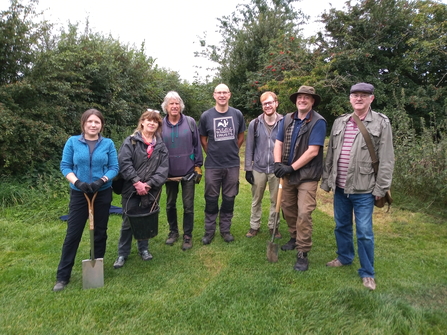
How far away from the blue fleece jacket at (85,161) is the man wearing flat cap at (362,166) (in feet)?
8.02

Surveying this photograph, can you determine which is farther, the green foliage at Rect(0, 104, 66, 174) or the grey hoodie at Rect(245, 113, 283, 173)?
the green foliage at Rect(0, 104, 66, 174)

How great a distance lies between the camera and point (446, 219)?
5.18 m

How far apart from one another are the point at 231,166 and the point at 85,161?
1.87 meters

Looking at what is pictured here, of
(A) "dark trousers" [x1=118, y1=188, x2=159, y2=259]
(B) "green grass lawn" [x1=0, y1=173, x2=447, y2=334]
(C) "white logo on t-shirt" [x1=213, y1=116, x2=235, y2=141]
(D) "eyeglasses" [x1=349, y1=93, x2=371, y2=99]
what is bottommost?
(B) "green grass lawn" [x1=0, y1=173, x2=447, y2=334]

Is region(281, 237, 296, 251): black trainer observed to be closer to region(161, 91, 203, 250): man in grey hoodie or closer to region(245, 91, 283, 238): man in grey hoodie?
region(245, 91, 283, 238): man in grey hoodie

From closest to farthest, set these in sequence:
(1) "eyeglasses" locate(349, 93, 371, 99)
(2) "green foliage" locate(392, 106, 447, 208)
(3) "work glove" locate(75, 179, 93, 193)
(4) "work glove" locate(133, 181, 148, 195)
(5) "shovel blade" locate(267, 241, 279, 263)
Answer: (3) "work glove" locate(75, 179, 93, 193)
(1) "eyeglasses" locate(349, 93, 371, 99)
(4) "work glove" locate(133, 181, 148, 195)
(5) "shovel blade" locate(267, 241, 279, 263)
(2) "green foliage" locate(392, 106, 447, 208)

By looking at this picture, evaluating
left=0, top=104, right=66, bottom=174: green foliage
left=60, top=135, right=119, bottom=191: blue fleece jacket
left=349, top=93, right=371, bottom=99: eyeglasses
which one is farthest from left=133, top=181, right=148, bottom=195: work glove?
left=0, top=104, right=66, bottom=174: green foliage

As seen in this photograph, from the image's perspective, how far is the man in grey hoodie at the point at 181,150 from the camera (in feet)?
13.0

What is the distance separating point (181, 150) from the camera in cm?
402

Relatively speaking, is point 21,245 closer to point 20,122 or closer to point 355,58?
point 20,122

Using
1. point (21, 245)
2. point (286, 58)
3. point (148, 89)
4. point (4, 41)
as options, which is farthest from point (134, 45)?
point (21, 245)

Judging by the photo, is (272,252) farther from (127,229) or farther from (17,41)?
(17,41)

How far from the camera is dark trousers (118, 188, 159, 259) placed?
352cm

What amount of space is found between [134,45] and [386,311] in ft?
42.8
